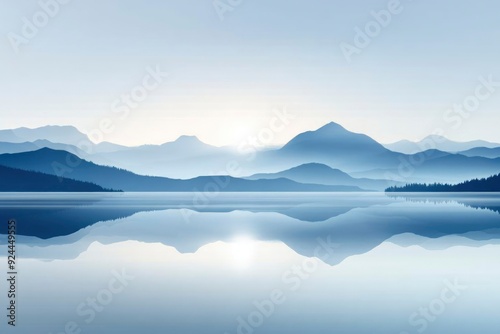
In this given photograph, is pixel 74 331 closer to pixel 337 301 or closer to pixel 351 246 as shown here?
pixel 337 301

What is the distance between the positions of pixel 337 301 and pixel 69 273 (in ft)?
33.1

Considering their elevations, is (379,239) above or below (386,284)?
above

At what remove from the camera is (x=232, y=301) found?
16609 millimetres

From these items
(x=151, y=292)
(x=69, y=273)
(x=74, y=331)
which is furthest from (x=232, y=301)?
(x=69, y=273)

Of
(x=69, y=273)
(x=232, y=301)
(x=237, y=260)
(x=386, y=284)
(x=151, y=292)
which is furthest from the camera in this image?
(x=237, y=260)

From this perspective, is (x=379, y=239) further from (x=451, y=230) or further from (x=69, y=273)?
(x=69, y=273)

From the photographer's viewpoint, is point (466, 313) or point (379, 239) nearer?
point (466, 313)

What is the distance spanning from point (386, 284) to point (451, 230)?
21.1 meters

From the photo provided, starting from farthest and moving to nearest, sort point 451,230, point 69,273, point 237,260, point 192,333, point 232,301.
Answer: point 451,230 → point 237,260 → point 69,273 → point 232,301 → point 192,333

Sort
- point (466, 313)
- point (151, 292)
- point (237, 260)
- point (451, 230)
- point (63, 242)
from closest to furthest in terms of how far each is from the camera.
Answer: point (466, 313) < point (151, 292) < point (237, 260) < point (63, 242) < point (451, 230)

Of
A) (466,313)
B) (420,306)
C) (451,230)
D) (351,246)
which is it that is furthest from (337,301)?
(451,230)

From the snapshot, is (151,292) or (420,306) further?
(151,292)

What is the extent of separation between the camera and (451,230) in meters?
38.3

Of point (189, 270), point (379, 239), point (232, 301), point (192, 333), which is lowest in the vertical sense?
point (192, 333)
